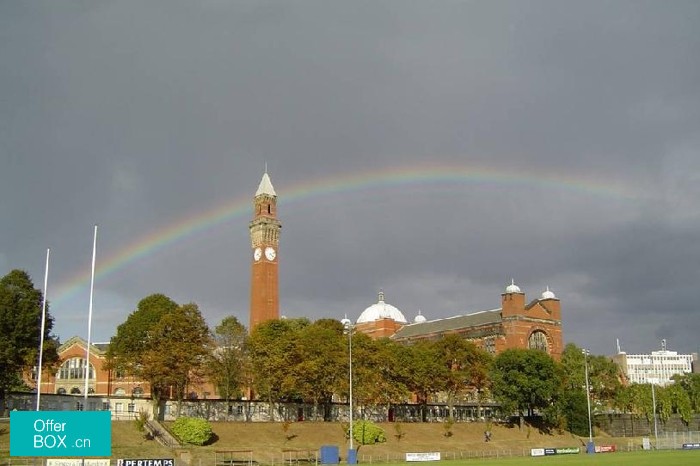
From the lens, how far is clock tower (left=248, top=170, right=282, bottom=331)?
468 feet

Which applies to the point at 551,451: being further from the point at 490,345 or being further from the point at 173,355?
the point at 490,345

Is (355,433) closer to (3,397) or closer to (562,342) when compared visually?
(3,397)

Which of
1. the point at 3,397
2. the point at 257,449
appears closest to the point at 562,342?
the point at 257,449

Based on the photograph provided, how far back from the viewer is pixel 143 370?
8075 cm

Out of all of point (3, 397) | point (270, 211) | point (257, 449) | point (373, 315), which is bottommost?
point (257, 449)

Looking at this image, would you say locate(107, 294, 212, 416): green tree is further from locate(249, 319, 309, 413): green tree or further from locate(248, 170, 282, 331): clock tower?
locate(248, 170, 282, 331): clock tower

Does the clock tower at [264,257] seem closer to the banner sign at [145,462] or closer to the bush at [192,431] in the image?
the bush at [192,431]

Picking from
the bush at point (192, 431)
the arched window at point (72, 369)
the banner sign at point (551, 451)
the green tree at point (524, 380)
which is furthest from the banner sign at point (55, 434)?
the arched window at point (72, 369)

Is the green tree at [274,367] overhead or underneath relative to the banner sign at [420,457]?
overhead

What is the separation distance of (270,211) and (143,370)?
7207 cm

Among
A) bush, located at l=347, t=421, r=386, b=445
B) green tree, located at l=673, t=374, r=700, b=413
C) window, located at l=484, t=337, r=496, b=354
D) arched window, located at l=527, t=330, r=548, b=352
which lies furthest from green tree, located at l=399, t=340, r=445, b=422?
green tree, located at l=673, t=374, r=700, b=413

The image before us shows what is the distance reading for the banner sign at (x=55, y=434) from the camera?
38.0m

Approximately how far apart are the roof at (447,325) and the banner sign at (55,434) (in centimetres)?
12089

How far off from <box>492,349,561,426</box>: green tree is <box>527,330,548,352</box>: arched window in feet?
123
